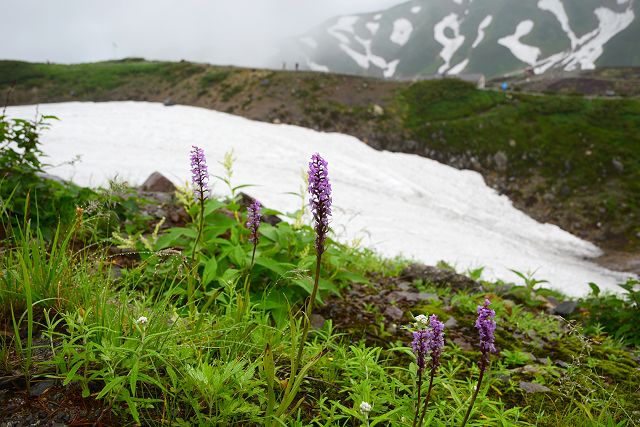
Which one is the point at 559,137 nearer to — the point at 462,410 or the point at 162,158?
the point at 162,158

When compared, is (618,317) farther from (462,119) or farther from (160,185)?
(462,119)

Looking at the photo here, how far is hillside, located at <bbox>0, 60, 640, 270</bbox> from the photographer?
2647 cm

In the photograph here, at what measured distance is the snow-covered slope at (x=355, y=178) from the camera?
1540cm

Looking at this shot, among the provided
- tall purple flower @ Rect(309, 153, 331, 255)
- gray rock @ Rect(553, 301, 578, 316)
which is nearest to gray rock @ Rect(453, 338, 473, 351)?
tall purple flower @ Rect(309, 153, 331, 255)

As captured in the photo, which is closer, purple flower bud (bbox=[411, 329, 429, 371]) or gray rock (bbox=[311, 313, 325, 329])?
purple flower bud (bbox=[411, 329, 429, 371])

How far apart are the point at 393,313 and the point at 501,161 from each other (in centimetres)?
2952

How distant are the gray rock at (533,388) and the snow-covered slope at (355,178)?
338 inches

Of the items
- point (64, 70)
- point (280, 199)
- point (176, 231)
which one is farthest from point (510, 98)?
point (64, 70)

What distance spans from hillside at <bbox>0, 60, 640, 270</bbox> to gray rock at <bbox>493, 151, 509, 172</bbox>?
0.25 feet

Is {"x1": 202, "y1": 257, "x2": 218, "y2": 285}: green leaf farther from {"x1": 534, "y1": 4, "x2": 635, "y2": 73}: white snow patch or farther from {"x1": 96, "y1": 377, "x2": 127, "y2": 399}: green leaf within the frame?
{"x1": 534, "y1": 4, "x2": 635, "y2": 73}: white snow patch

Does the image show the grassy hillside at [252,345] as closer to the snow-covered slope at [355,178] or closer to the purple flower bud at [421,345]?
the purple flower bud at [421,345]

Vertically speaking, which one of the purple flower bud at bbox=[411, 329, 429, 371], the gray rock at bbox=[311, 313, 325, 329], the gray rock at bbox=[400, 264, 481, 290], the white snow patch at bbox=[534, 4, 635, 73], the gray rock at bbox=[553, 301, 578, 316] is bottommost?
the gray rock at bbox=[553, 301, 578, 316]

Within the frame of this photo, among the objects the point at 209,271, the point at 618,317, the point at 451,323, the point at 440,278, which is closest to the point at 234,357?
the point at 209,271

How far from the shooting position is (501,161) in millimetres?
30578
